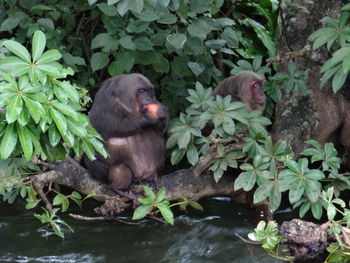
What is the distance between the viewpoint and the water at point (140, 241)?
18.1ft

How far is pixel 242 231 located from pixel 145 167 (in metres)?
0.98

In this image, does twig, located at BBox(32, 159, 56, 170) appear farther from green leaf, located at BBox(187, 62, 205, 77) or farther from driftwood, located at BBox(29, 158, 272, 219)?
green leaf, located at BBox(187, 62, 205, 77)

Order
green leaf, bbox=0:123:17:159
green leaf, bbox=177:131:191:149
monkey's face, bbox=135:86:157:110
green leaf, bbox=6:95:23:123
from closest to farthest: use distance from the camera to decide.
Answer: green leaf, bbox=6:95:23:123, green leaf, bbox=0:123:17:159, green leaf, bbox=177:131:191:149, monkey's face, bbox=135:86:157:110

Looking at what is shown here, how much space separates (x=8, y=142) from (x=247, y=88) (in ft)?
10.1

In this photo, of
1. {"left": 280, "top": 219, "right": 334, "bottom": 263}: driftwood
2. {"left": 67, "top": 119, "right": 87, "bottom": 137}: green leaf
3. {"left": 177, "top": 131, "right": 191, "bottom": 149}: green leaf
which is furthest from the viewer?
{"left": 177, "top": 131, "right": 191, "bottom": 149}: green leaf

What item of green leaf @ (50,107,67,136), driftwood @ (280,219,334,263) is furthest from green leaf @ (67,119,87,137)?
driftwood @ (280,219,334,263)

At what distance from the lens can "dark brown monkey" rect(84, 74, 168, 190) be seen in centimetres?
566

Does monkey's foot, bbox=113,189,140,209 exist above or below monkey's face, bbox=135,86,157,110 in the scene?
below

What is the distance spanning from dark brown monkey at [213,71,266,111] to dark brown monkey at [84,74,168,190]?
81cm

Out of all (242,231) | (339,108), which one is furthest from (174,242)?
(339,108)

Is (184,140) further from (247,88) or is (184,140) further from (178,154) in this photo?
(247,88)

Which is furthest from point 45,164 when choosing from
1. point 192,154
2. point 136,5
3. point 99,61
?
point 136,5

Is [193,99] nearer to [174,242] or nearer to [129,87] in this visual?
[129,87]

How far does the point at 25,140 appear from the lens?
365 centimetres
